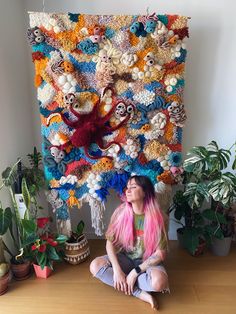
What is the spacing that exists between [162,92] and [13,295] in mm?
1406

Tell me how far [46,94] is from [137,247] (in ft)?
3.31

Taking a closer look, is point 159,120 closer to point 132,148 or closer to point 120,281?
point 132,148

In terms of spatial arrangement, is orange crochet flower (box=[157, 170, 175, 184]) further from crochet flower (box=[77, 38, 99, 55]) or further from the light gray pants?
crochet flower (box=[77, 38, 99, 55])

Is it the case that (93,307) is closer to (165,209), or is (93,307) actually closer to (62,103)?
(165,209)

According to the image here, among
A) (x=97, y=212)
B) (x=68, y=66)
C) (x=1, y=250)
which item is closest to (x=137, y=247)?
(x=97, y=212)

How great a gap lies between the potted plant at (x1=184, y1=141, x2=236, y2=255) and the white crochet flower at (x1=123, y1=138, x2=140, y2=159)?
30 centimetres

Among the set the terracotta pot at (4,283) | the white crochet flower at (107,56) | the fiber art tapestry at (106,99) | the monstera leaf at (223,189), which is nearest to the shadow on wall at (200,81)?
the fiber art tapestry at (106,99)

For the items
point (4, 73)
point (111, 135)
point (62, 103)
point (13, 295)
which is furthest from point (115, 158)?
point (13, 295)

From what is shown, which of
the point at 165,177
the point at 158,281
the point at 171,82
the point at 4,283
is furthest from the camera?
the point at 165,177

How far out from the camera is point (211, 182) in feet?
5.43

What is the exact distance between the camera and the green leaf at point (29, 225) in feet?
5.17

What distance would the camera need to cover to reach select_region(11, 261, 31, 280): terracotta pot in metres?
1.65

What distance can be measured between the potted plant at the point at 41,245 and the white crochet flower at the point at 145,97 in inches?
36.0

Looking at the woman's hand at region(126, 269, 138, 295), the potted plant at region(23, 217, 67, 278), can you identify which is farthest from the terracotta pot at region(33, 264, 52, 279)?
the woman's hand at region(126, 269, 138, 295)
